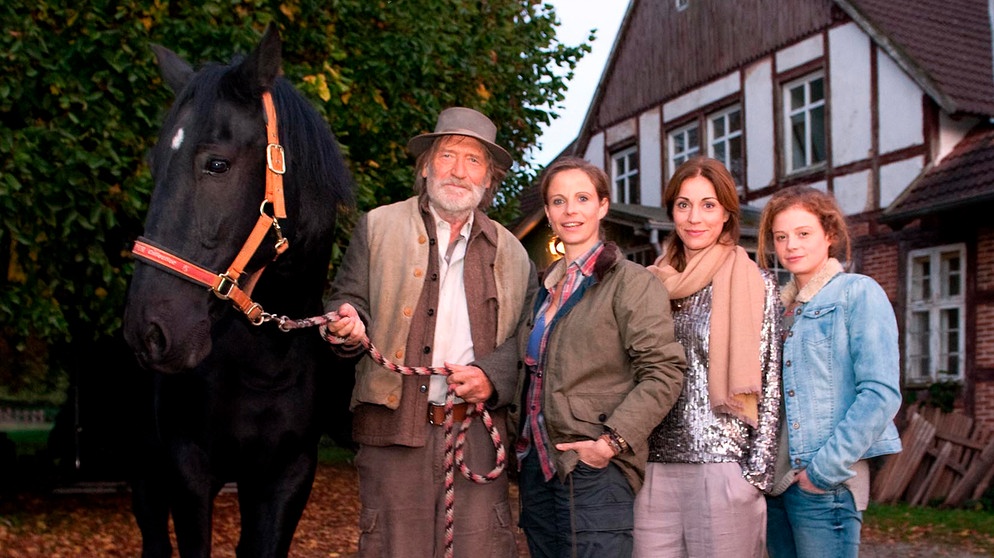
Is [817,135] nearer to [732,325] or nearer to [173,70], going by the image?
[732,325]

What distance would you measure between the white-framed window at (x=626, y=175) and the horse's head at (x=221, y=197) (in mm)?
14922

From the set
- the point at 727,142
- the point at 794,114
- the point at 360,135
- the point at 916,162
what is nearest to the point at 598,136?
the point at 727,142

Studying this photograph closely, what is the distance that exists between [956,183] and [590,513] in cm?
984

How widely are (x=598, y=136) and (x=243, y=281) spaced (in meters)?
16.6

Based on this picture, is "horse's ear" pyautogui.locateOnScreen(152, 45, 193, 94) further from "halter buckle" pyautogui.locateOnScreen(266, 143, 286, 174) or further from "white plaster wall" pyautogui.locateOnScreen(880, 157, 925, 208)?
"white plaster wall" pyautogui.locateOnScreen(880, 157, 925, 208)

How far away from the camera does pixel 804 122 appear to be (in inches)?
546

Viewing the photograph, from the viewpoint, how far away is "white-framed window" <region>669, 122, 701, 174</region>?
16.0 metres

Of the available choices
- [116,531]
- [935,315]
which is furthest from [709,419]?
[935,315]

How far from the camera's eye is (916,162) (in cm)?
1187

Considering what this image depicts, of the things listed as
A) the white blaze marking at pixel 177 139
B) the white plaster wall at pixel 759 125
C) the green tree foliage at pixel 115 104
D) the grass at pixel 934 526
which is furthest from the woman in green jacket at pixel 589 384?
the white plaster wall at pixel 759 125

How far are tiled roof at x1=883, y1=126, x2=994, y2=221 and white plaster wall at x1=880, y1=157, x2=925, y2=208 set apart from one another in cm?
16

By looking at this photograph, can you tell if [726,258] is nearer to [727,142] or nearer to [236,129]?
[236,129]

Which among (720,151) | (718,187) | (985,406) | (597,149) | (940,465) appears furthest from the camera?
(597,149)

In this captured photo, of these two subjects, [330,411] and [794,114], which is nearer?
[330,411]
